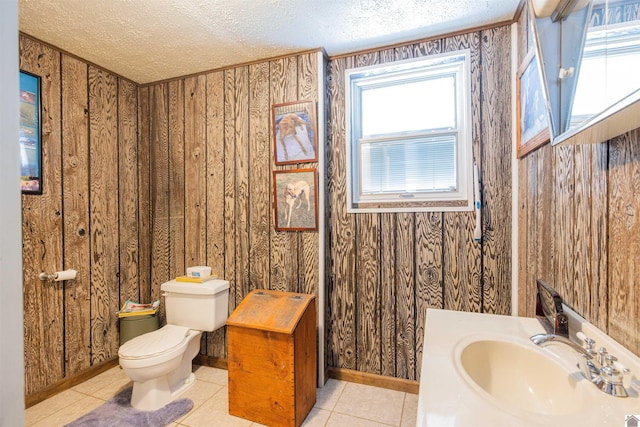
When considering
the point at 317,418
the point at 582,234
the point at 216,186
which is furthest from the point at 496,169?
the point at 216,186

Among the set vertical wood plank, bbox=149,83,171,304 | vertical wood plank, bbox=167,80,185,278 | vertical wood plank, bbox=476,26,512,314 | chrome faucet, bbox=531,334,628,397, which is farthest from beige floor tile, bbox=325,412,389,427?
vertical wood plank, bbox=149,83,171,304

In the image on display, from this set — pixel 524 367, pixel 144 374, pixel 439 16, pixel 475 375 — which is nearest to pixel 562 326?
pixel 524 367

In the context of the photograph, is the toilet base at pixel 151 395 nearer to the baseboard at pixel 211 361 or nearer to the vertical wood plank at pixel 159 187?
the baseboard at pixel 211 361

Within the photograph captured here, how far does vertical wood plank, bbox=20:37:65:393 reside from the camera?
1.86 metres

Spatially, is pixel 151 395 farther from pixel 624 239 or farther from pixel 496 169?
pixel 496 169

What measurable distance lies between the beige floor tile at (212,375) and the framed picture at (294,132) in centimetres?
170

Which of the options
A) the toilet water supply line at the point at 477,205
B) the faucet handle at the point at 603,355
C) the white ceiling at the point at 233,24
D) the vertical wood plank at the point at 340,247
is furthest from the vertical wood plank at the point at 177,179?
the faucet handle at the point at 603,355

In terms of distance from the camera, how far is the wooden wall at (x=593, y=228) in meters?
0.83

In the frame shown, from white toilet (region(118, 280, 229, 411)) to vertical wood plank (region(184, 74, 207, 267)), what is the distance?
34 centimetres

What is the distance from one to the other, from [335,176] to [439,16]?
1168mm

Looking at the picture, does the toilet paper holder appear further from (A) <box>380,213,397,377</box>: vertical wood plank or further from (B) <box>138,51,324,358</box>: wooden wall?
(A) <box>380,213,397,377</box>: vertical wood plank

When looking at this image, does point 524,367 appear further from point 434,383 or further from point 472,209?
point 472,209

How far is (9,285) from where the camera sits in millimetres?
412

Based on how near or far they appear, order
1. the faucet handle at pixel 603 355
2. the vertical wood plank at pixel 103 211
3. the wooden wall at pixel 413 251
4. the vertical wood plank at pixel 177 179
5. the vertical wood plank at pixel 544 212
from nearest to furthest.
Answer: the faucet handle at pixel 603 355 → the vertical wood plank at pixel 544 212 → the wooden wall at pixel 413 251 → the vertical wood plank at pixel 103 211 → the vertical wood plank at pixel 177 179
